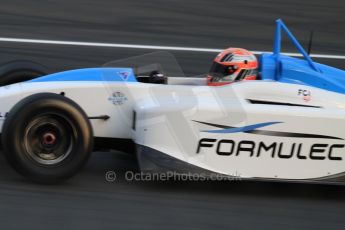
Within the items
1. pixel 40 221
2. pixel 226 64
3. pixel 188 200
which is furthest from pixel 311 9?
pixel 40 221

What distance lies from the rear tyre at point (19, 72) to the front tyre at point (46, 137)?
108 cm

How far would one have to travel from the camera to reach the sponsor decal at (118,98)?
5.80 meters

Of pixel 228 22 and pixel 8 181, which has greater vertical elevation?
pixel 228 22

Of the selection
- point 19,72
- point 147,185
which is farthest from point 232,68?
point 19,72

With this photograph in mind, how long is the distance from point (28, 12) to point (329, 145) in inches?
251

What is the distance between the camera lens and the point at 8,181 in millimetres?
5625

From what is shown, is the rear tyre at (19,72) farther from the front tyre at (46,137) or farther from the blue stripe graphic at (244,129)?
the blue stripe graphic at (244,129)

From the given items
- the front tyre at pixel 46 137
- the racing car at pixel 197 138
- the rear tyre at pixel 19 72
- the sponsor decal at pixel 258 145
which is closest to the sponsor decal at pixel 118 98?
the racing car at pixel 197 138

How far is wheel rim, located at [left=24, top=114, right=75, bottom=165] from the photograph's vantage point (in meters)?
5.46

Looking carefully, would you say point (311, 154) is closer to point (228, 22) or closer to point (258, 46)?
point (258, 46)

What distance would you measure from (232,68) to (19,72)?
183cm

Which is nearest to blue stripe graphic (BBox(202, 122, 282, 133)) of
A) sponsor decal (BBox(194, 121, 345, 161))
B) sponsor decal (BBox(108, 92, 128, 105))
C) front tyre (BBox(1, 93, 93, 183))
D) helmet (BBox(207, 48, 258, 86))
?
sponsor decal (BBox(194, 121, 345, 161))

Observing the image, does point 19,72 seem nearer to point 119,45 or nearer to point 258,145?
point 258,145

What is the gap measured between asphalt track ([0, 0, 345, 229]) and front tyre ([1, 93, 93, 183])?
158mm
